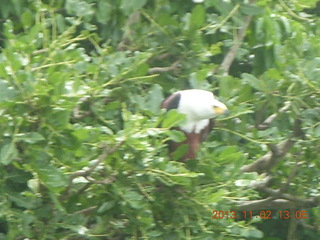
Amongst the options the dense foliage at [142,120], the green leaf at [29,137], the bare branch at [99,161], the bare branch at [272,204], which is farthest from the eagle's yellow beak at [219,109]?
the green leaf at [29,137]

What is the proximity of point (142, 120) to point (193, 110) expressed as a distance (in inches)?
15.9

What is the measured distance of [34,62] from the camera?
238 centimetres

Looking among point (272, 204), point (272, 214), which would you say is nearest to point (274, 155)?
point (272, 204)

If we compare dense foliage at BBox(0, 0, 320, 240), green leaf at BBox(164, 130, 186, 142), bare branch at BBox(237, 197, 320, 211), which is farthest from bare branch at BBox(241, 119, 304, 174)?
green leaf at BBox(164, 130, 186, 142)

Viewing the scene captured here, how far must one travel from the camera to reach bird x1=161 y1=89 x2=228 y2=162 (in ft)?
8.67

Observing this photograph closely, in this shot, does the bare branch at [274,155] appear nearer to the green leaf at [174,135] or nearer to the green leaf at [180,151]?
the green leaf at [180,151]

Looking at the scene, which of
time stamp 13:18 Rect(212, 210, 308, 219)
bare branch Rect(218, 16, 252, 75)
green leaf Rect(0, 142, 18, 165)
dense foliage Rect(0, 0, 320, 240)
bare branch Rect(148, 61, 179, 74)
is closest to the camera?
green leaf Rect(0, 142, 18, 165)

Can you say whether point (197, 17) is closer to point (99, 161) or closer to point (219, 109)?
point (219, 109)

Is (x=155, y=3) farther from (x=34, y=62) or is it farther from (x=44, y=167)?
(x=44, y=167)

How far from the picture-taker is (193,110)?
105 inches

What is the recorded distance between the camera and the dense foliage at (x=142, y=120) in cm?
227

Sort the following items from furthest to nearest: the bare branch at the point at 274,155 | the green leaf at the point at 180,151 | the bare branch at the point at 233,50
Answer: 1. the bare branch at the point at 233,50
2. the bare branch at the point at 274,155
3. the green leaf at the point at 180,151

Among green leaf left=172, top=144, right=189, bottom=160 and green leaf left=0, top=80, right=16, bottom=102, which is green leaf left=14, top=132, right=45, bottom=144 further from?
green leaf left=172, top=144, right=189, bottom=160

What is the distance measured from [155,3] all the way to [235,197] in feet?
2.75
